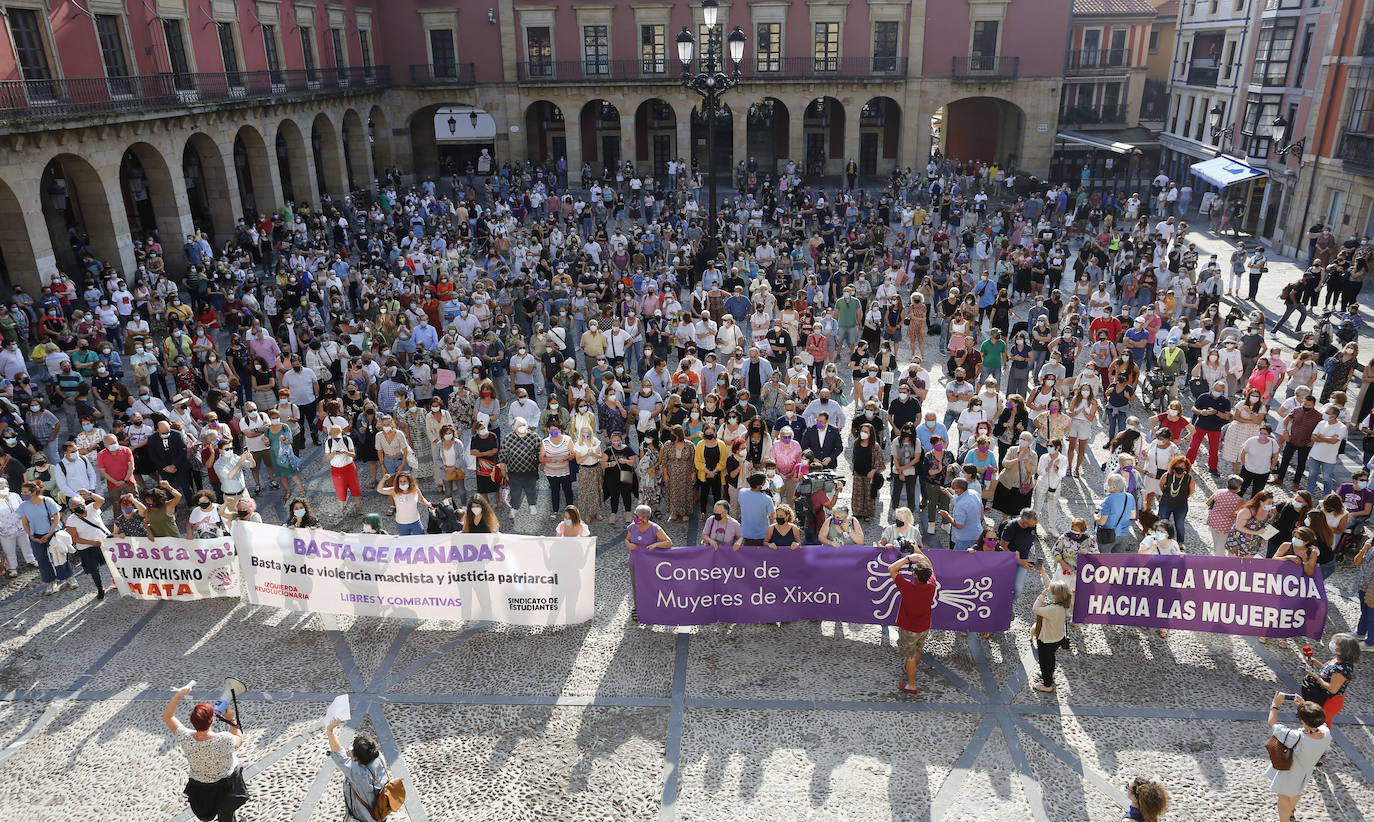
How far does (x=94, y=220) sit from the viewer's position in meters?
23.4

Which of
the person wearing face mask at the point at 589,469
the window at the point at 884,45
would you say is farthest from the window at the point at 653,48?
the person wearing face mask at the point at 589,469

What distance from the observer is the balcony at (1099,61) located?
44.4 meters

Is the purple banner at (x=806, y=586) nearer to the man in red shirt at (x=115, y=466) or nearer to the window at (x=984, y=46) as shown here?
the man in red shirt at (x=115, y=466)

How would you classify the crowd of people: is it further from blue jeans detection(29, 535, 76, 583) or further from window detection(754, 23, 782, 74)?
window detection(754, 23, 782, 74)

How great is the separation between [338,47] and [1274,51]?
35.1 metres

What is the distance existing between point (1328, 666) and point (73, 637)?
11.6 m

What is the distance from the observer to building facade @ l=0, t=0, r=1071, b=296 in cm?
2827

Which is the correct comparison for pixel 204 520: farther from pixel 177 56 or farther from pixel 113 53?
pixel 177 56

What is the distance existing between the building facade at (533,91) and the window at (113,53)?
37 centimetres

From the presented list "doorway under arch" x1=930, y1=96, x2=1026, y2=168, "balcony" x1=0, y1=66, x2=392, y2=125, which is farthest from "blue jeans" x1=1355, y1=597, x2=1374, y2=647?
"doorway under arch" x1=930, y1=96, x2=1026, y2=168

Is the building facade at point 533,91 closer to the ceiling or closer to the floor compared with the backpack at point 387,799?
closer to the ceiling

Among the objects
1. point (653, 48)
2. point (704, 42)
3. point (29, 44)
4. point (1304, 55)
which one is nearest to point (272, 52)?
point (29, 44)

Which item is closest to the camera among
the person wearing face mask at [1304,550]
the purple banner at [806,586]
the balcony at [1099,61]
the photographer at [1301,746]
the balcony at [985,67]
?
the photographer at [1301,746]

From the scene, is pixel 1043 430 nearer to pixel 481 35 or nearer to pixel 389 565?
pixel 389 565
